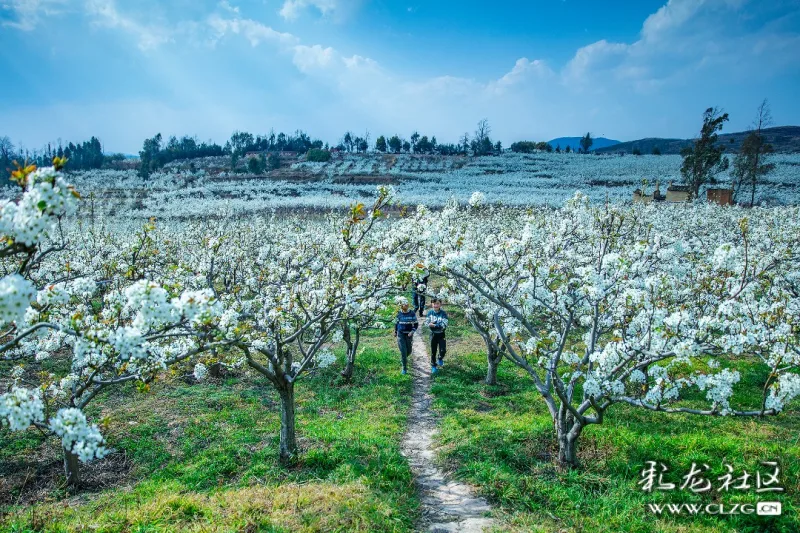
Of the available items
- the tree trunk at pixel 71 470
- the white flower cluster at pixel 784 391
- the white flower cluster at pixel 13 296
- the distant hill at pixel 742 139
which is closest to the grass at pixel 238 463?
the tree trunk at pixel 71 470

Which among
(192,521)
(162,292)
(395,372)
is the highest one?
(162,292)

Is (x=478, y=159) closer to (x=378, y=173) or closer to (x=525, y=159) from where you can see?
(x=525, y=159)

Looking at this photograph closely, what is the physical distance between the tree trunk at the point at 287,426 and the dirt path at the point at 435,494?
Answer: 86.5 inches

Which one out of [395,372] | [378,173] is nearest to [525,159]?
[378,173]

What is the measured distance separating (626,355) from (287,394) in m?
5.78

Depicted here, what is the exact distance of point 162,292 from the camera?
4.10 m

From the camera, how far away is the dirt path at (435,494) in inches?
241

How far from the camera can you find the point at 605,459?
752cm

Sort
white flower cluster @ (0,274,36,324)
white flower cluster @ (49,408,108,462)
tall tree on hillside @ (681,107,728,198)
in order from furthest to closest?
tall tree on hillside @ (681,107,728,198), white flower cluster @ (49,408,108,462), white flower cluster @ (0,274,36,324)

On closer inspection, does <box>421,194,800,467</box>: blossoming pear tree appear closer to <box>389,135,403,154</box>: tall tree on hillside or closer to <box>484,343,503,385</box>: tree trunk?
<box>484,343,503,385</box>: tree trunk

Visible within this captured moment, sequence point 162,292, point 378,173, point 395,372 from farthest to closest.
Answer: point 378,173
point 395,372
point 162,292

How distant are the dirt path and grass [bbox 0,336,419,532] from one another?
0.78 ft

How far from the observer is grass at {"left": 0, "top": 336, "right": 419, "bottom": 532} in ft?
19.3

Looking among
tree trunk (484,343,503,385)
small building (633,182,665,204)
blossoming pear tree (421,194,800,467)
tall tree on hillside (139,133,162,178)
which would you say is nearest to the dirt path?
blossoming pear tree (421,194,800,467)
